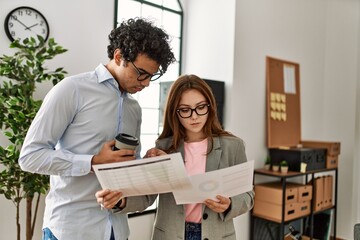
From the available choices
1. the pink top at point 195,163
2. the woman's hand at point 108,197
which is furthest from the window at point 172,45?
the woman's hand at point 108,197

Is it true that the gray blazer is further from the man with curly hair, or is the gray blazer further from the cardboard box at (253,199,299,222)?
the cardboard box at (253,199,299,222)

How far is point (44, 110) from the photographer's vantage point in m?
1.11

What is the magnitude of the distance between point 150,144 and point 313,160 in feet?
5.66

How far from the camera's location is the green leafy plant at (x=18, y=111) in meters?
1.88

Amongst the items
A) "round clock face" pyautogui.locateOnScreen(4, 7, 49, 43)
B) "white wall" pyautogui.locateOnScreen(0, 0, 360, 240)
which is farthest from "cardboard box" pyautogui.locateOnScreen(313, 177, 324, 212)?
"round clock face" pyautogui.locateOnScreen(4, 7, 49, 43)

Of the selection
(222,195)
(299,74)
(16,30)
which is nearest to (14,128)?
(16,30)

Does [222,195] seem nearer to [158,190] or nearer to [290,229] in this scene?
[158,190]

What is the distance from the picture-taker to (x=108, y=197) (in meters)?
1.08

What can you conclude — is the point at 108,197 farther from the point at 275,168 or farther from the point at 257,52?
the point at 257,52

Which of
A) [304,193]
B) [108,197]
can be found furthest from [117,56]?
[304,193]

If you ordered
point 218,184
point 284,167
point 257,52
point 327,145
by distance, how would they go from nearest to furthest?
point 218,184
point 284,167
point 257,52
point 327,145

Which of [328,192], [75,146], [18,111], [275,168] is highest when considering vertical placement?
[18,111]

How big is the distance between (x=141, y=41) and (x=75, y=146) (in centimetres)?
47

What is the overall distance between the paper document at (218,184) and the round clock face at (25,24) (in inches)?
→ 67.7
